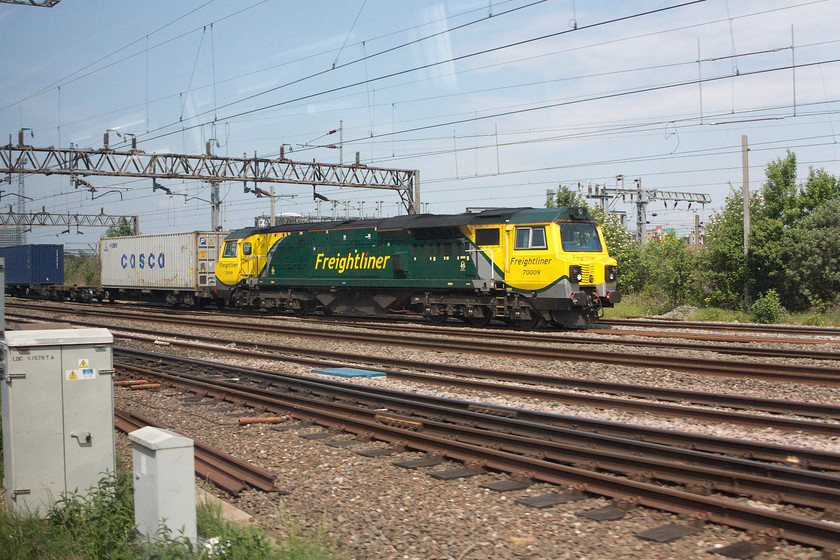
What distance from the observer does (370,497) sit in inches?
258

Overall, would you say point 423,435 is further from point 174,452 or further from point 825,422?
point 825,422

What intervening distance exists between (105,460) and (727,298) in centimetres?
2518

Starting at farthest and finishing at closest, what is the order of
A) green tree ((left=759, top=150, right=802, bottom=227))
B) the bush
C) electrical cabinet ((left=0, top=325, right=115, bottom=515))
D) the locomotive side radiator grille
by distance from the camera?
1. green tree ((left=759, top=150, right=802, bottom=227))
2. the bush
3. the locomotive side radiator grille
4. electrical cabinet ((left=0, top=325, right=115, bottom=515))

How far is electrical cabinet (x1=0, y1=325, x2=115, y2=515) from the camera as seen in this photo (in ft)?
20.1

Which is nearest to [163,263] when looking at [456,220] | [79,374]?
[456,220]

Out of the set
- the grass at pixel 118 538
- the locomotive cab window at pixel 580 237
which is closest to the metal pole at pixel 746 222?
the locomotive cab window at pixel 580 237

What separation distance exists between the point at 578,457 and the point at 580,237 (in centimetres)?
1330

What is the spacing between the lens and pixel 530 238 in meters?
19.8

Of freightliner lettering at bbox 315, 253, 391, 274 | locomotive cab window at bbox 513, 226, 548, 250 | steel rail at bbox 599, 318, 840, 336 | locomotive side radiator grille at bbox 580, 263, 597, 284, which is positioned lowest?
steel rail at bbox 599, 318, 840, 336

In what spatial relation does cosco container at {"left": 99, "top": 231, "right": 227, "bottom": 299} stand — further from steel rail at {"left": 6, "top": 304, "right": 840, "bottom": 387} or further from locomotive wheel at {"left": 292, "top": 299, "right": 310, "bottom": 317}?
steel rail at {"left": 6, "top": 304, "right": 840, "bottom": 387}

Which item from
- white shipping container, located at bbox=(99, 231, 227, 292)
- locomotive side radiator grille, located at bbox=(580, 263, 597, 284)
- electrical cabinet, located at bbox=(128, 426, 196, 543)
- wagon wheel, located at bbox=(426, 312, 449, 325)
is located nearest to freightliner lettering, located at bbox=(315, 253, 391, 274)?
wagon wheel, located at bbox=(426, 312, 449, 325)

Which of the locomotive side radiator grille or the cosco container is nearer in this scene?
the locomotive side radiator grille

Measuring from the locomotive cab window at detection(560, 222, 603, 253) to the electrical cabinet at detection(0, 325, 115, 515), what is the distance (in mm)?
14644

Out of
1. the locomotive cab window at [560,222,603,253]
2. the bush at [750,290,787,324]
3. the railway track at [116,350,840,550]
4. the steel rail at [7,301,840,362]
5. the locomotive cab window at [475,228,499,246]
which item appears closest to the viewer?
the railway track at [116,350,840,550]
